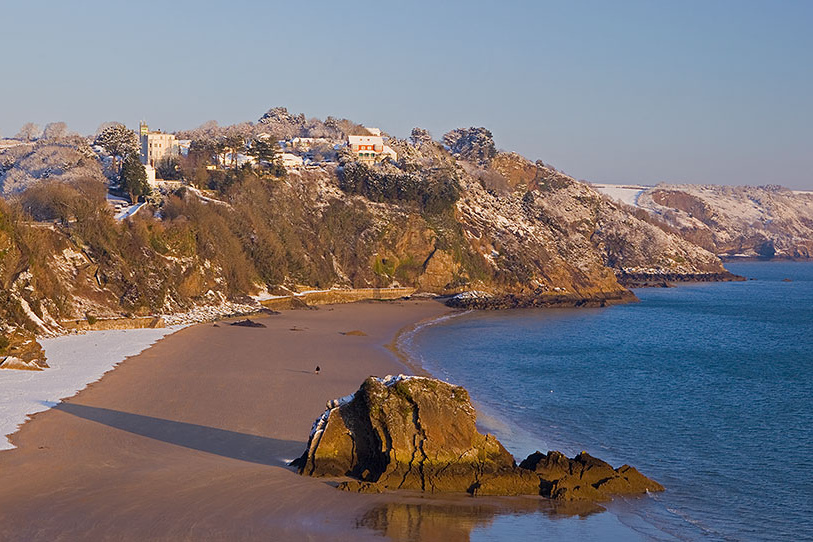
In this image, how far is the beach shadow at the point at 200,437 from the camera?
2058cm

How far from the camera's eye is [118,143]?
245 feet

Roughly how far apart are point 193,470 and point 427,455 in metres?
5.04

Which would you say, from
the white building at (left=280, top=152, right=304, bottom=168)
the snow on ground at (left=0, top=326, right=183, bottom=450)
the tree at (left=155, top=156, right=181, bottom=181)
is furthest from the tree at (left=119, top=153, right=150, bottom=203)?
the snow on ground at (left=0, top=326, right=183, bottom=450)

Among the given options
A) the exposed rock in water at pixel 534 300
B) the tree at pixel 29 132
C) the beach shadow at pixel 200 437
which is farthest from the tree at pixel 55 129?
the beach shadow at pixel 200 437

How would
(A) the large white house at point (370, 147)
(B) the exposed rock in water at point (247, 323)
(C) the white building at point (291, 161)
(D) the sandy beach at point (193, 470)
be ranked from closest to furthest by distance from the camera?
(D) the sandy beach at point (193, 470)
(B) the exposed rock in water at point (247, 323)
(C) the white building at point (291, 161)
(A) the large white house at point (370, 147)

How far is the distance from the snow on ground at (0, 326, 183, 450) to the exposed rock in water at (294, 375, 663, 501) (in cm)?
795

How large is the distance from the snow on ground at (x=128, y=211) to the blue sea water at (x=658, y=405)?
1990 cm

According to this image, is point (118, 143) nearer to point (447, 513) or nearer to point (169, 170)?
point (169, 170)

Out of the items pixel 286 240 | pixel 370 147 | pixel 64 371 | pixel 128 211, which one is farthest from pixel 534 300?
pixel 64 371

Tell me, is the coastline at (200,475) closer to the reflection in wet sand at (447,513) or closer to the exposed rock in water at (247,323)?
the reflection in wet sand at (447,513)

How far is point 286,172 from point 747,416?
175 ft

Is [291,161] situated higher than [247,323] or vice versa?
[291,161]

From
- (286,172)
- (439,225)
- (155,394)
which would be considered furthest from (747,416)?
(286,172)

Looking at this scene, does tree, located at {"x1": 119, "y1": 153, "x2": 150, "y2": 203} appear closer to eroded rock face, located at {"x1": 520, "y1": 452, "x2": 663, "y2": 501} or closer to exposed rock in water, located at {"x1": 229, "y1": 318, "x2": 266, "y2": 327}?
exposed rock in water, located at {"x1": 229, "y1": 318, "x2": 266, "y2": 327}
